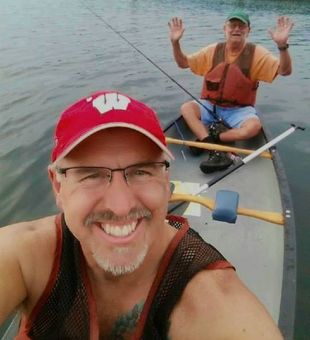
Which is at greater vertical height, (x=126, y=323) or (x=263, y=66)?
(x=126, y=323)

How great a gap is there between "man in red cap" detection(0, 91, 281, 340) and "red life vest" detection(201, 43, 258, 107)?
A: 5111mm

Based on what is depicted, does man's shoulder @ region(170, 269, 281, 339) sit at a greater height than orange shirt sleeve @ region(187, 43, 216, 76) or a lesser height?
greater

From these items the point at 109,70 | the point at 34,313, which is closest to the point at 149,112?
the point at 34,313

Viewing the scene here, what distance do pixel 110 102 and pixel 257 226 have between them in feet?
10.2

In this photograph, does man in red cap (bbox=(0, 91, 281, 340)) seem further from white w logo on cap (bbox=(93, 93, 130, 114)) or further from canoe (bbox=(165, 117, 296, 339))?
canoe (bbox=(165, 117, 296, 339))

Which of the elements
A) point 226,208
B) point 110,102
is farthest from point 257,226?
point 110,102

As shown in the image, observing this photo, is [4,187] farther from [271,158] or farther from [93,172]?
[93,172]

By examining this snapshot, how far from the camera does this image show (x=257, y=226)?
175 inches

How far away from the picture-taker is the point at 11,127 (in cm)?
891

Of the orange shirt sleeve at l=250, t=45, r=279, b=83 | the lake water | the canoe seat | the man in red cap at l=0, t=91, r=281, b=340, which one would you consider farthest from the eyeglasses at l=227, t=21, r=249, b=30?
the man in red cap at l=0, t=91, r=281, b=340

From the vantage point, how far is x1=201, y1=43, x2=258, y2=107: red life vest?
6.62 m

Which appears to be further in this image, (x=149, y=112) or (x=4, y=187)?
(x=4, y=187)

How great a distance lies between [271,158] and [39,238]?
409 centimetres

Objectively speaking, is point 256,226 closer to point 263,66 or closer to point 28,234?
point 28,234
